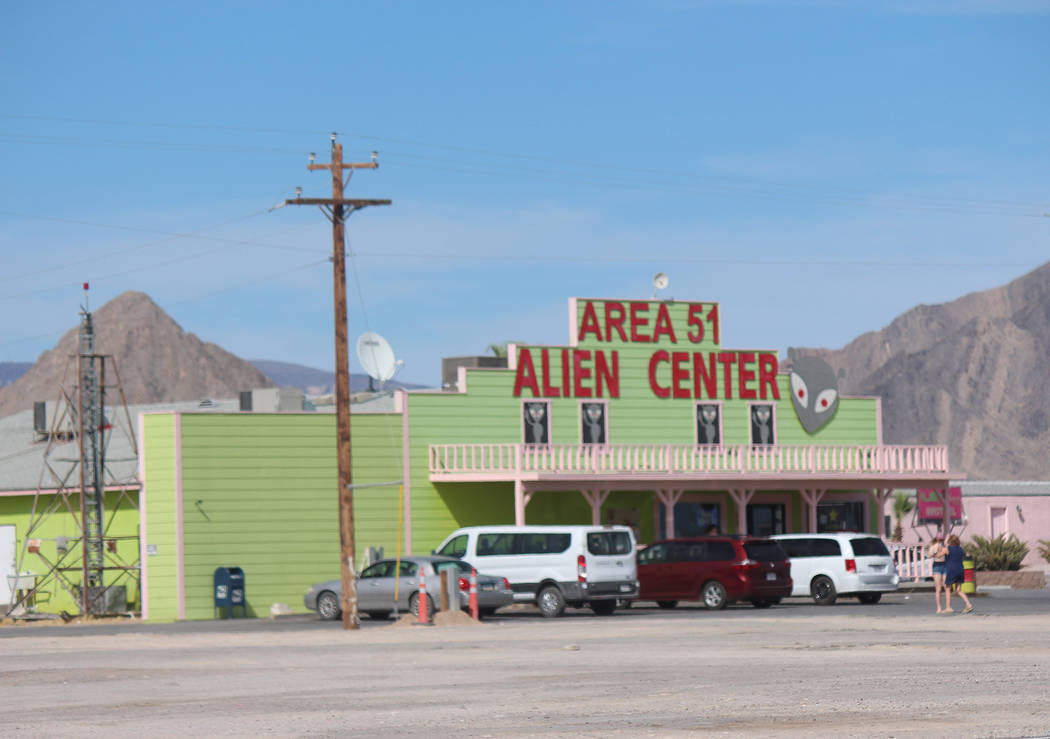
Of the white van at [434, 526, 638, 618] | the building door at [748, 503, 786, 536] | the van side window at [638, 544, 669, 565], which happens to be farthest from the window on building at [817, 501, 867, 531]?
the white van at [434, 526, 638, 618]

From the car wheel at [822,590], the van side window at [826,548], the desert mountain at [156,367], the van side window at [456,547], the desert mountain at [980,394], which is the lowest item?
the car wheel at [822,590]

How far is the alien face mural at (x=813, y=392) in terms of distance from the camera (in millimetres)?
48094

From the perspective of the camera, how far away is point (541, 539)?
3447 centimetres

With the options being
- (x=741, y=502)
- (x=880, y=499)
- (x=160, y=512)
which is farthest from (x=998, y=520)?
(x=160, y=512)

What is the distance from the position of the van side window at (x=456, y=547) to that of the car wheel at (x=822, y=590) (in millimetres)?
7443

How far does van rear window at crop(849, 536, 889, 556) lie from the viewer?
3703cm

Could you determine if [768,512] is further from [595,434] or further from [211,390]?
[211,390]

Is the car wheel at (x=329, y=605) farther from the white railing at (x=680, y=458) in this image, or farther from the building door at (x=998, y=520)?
the building door at (x=998, y=520)

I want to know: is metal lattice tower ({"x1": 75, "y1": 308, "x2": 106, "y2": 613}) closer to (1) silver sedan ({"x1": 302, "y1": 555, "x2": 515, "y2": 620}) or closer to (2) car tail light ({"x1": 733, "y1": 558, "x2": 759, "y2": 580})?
(1) silver sedan ({"x1": 302, "y1": 555, "x2": 515, "y2": 620})

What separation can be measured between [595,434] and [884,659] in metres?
25.3

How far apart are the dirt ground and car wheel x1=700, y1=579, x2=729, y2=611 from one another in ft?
22.4

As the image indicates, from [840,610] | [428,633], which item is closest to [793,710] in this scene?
[428,633]

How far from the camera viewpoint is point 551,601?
34.2m

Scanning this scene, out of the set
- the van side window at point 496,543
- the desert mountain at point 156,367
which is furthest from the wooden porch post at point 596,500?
the desert mountain at point 156,367
